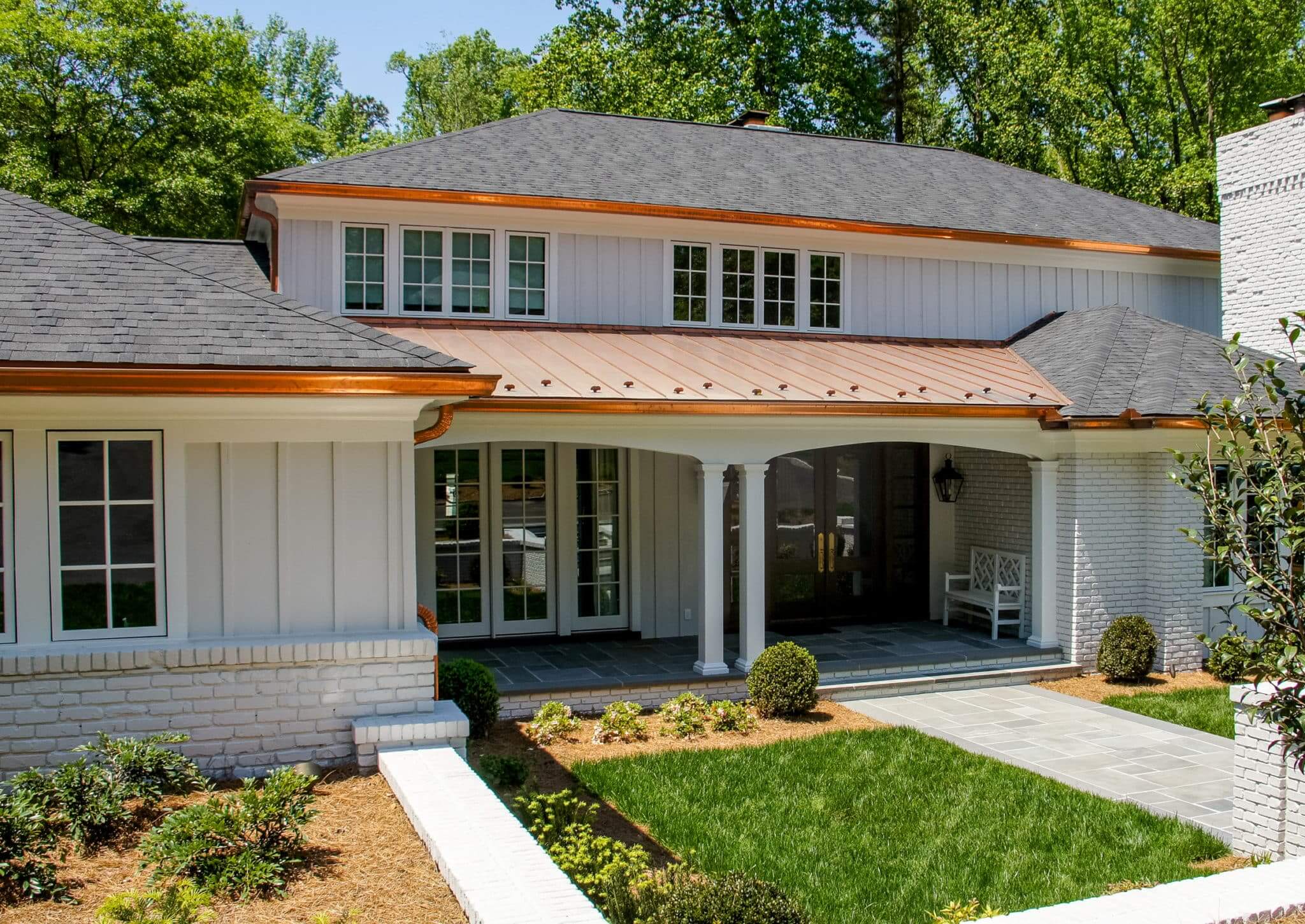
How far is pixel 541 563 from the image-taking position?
43.8ft

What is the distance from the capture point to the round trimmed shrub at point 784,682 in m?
10.7

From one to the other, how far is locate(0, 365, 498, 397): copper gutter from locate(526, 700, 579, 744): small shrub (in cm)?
335

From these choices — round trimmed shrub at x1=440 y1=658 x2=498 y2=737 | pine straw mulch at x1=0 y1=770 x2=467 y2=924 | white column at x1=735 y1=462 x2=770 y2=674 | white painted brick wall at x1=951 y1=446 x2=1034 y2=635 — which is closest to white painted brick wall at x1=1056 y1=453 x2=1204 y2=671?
white painted brick wall at x1=951 y1=446 x2=1034 y2=635

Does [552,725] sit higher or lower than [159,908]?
lower

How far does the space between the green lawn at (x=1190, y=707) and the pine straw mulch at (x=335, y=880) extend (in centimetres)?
775

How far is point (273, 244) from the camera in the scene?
491 inches

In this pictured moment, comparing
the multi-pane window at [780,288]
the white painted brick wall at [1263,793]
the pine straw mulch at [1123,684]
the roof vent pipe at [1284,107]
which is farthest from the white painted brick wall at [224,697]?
the roof vent pipe at [1284,107]

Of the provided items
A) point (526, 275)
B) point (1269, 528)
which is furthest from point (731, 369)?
point (1269, 528)

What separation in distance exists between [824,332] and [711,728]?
587cm

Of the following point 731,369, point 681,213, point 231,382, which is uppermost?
point 681,213

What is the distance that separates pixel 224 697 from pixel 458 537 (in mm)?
5392

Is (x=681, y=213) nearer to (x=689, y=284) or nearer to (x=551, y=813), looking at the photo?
(x=689, y=284)

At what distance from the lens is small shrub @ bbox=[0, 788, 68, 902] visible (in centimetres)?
524

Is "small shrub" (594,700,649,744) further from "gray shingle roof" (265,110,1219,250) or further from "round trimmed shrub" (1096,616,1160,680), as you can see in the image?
"gray shingle roof" (265,110,1219,250)
